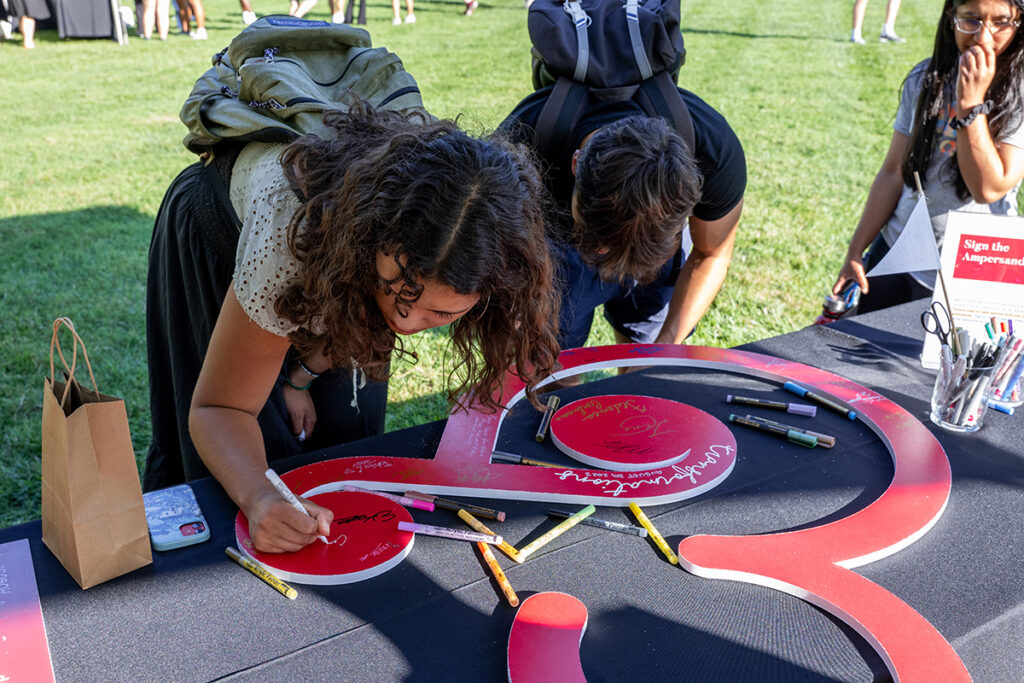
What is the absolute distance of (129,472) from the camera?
1158mm

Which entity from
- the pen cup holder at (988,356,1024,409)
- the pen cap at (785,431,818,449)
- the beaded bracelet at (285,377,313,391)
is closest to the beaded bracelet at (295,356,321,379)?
the beaded bracelet at (285,377,313,391)

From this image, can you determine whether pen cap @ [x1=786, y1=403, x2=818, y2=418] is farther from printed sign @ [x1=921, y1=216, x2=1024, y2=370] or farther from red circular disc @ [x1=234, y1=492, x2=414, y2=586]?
red circular disc @ [x1=234, y1=492, x2=414, y2=586]

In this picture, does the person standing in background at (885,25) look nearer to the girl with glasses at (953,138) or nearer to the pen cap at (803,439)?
the girl with glasses at (953,138)

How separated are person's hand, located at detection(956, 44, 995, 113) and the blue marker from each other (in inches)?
40.8

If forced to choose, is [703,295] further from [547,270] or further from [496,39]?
[496,39]

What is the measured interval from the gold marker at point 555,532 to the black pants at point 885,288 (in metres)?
1.56

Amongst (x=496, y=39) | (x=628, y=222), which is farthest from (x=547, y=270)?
(x=496, y=39)

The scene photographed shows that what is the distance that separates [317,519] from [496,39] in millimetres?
10568

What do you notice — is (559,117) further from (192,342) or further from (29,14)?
(29,14)

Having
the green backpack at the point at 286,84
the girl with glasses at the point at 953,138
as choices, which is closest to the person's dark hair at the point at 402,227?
the green backpack at the point at 286,84

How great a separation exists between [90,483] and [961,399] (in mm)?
1601

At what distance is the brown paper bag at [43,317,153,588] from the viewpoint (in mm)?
1104

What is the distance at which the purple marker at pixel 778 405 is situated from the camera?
1706mm
